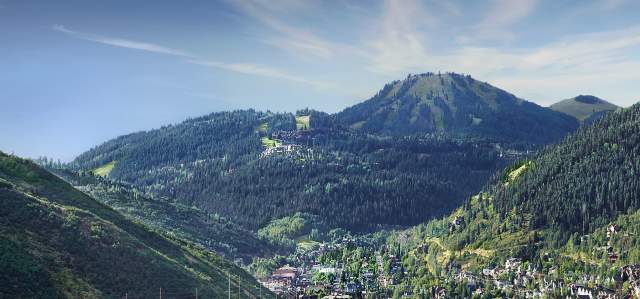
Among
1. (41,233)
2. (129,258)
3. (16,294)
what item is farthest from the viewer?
(129,258)

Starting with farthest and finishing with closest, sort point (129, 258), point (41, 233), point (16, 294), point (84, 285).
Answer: point (129, 258)
point (41, 233)
point (84, 285)
point (16, 294)

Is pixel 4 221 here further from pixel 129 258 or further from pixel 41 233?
pixel 129 258

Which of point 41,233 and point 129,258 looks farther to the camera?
point 129,258

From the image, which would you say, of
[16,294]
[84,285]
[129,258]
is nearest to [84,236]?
[129,258]

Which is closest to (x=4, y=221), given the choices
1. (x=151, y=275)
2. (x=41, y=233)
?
(x=41, y=233)

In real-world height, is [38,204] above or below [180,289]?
above

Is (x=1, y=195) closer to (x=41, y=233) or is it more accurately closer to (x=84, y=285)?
(x=41, y=233)

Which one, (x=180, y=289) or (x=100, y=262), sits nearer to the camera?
(x=100, y=262)

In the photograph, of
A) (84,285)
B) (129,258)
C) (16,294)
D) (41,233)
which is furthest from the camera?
(129,258)

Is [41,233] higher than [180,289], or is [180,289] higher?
[41,233]
